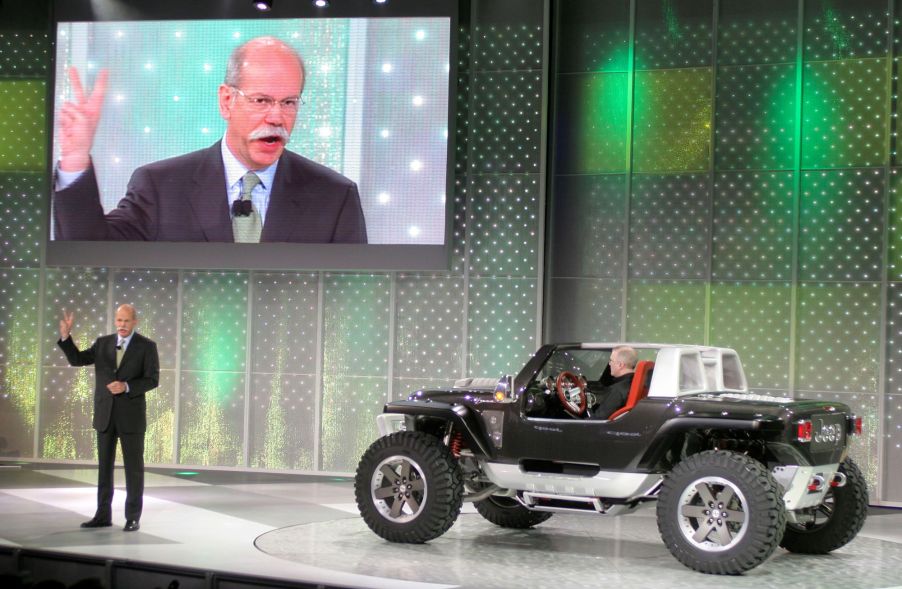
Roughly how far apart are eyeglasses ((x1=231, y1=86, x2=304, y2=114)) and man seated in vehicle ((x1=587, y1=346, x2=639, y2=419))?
5.51m

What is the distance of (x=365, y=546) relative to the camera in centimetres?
762

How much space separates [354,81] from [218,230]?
225 centimetres

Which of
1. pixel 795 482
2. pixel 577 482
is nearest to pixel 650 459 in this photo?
pixel 577 482

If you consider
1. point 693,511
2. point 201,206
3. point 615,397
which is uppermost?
point 201,206

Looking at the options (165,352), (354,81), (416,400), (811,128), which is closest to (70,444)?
(165,352)

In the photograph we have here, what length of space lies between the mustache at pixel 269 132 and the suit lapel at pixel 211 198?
1.34 ft

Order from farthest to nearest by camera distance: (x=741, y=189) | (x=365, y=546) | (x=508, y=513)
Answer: (x=741, y=189) → (x=508, y=513) → (x=365, y=546)

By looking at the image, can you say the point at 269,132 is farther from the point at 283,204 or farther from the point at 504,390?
the point at 504,390

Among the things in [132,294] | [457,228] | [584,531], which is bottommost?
[584,531]

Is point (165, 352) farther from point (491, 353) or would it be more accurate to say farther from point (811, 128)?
point (811, 128)

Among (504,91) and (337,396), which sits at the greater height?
(504,91)

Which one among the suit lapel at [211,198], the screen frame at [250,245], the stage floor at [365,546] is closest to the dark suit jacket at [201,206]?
the suit lapel at [211,198]

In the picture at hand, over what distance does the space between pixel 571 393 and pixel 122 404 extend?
330 centimetres

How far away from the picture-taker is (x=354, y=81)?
39.4ft
